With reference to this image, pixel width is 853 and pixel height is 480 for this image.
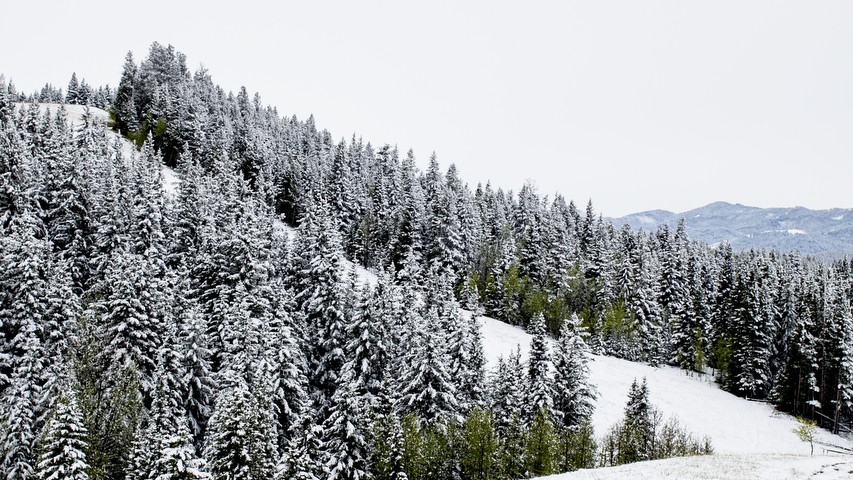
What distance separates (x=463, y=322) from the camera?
42938mm

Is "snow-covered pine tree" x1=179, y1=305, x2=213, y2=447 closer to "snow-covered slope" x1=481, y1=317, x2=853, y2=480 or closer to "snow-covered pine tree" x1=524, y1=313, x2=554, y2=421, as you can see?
"snow-covered pine tree" x1=524, y1=313, x2=554, y2=421

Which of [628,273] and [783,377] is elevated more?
[628,273]

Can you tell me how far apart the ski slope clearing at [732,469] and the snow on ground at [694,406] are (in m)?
25.3

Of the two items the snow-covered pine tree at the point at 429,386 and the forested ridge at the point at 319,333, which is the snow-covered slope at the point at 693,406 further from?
the snow-covered pine tree at the point at 429,386

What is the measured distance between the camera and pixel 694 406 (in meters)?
64.9

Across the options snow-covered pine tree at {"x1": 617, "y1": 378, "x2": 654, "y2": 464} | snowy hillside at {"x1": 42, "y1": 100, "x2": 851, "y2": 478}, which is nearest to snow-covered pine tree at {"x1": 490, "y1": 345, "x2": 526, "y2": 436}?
snow-covered pine tree at {"x1": 617, "y1": 378, "x2": 654, "y2": 464}

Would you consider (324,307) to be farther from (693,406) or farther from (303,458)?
(693,406)

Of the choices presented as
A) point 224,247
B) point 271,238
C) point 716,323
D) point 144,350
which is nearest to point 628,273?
point 716,323

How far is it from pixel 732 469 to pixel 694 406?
45663mm

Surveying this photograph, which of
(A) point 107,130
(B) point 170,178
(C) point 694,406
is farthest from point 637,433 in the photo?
(A) point 107,130

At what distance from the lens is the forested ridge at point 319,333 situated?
103 ft

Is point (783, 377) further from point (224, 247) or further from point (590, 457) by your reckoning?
point (224, 247)

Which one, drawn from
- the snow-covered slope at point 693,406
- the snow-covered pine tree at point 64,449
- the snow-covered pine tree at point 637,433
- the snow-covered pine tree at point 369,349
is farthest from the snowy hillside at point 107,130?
the snow-covered pine tree at point 637,433

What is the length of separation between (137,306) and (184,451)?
47.9 feet
